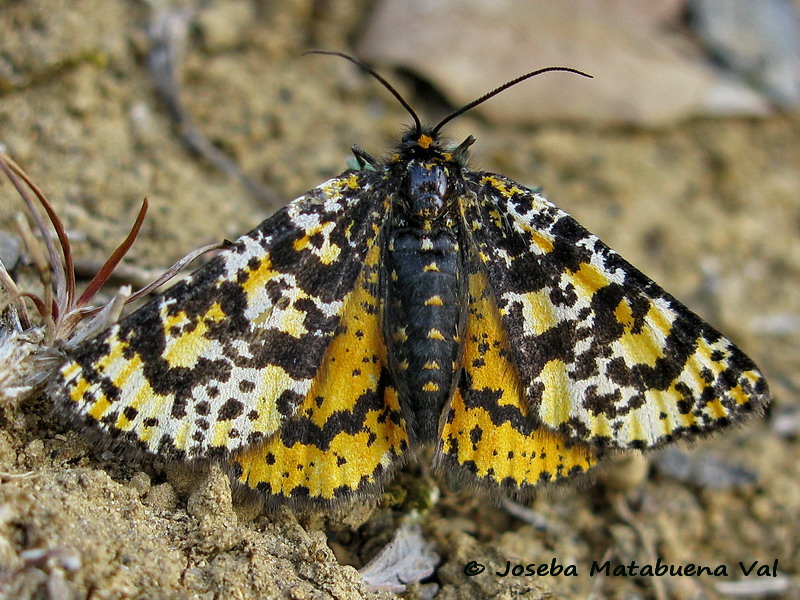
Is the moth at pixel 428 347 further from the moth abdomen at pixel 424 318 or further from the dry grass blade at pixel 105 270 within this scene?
the dry grass blade at pixel 105 270

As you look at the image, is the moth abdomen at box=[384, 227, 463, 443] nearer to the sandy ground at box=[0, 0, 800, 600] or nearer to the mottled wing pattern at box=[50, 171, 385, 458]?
the mottled wing pattern at box=[50, 171, 385, 458]

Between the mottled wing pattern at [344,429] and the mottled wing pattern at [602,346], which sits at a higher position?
the mottled wing pattern at [602,346]

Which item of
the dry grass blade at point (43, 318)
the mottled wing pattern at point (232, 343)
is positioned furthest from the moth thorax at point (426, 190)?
the dry grass blade at point (43, 318)

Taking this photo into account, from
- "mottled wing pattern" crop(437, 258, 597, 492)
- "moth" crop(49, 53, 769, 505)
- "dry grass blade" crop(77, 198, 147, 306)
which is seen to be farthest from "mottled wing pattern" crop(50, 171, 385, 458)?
"mottled wing pattern" crop(437, 258, 597, 492)

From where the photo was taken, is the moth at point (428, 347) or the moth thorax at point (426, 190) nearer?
Answer: the moth at point (428, 347)

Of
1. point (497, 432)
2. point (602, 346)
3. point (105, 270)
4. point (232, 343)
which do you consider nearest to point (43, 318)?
point (105, 270)
